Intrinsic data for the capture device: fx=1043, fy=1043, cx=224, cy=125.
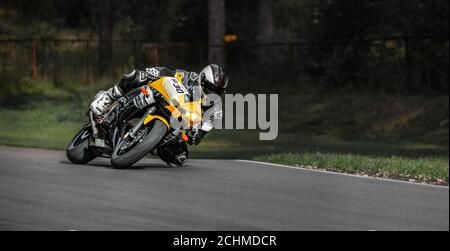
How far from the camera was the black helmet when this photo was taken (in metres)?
13.9

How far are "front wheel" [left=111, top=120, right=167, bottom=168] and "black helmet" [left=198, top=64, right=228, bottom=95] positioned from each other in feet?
2.62

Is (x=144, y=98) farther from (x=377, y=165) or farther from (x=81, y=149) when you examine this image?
(x=377, y=165)

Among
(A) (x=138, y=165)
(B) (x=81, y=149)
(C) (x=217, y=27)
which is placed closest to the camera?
(B) (x=81, y=149)

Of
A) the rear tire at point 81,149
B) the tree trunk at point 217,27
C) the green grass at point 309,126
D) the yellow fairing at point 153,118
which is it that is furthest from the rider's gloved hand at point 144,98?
the tree trunk at point 217,27

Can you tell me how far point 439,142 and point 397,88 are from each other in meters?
4.80

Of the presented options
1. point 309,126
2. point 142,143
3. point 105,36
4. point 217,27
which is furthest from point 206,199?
point 105,36

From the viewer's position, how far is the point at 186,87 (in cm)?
1402

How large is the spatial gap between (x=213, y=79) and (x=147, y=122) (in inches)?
41.2

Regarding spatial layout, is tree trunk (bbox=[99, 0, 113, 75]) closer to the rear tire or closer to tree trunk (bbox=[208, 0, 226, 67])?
tree trunk (bbox=[208, 0, 226, 67])

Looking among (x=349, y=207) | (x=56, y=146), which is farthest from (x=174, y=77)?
(x=56, y=146)

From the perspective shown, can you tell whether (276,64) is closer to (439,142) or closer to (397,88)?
(397,88)

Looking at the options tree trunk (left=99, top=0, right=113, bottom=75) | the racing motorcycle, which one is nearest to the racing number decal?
the racing motorcycle

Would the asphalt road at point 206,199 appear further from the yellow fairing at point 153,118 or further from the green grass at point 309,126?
the green grass at point 309,126

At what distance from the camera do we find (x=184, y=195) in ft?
42.2
